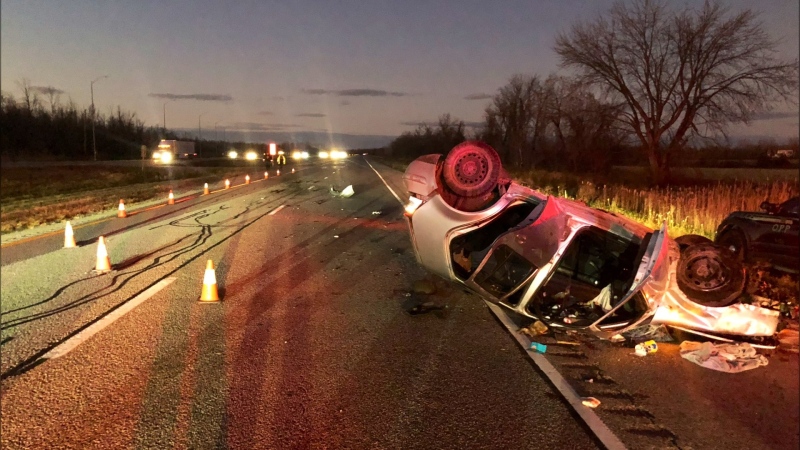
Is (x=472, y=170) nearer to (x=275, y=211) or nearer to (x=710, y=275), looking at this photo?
(x=710, y=275)

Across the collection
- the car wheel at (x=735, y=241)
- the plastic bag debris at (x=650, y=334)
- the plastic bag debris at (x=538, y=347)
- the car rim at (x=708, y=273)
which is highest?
the car rim at (x=708, y=273)

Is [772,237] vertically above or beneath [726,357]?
above

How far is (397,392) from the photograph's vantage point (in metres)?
4.87

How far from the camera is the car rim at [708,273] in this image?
594cm

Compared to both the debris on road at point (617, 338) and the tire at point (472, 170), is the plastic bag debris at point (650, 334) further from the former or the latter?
the tire at point (472, 170)

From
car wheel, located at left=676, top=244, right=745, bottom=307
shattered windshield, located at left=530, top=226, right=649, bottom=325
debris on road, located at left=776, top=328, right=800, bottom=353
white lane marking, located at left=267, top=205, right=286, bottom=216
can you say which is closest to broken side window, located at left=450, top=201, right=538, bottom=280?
shattered windshield, located at left=530, top=226, right=649, bottom=325

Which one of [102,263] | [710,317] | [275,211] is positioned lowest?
[275,211]

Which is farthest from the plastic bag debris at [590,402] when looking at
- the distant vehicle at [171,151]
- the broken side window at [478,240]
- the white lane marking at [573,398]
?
the distant vehicle at [171,151]

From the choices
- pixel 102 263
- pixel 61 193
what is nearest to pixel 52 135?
pixel 61 193

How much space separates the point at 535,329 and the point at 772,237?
405cm

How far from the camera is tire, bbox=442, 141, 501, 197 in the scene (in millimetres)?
6484

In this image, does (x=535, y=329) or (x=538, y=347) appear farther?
(x=535, y=329)

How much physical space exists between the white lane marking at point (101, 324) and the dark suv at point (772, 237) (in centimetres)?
748

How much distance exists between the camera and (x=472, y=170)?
654 centimetres
